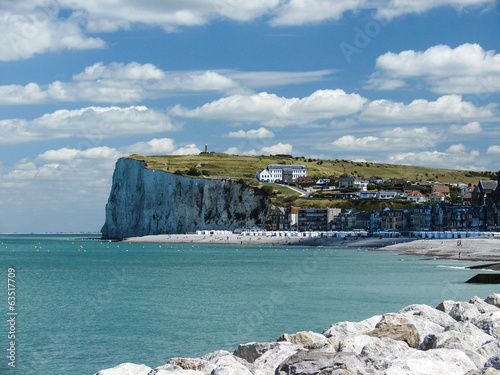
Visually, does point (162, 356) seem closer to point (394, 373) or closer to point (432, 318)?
point (432, 318)

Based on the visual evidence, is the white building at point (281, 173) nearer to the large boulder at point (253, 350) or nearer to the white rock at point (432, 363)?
the large boulder at point (253, 350)

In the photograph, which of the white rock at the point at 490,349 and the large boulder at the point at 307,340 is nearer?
the white rock at the point at 490,349

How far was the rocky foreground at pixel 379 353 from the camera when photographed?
1036 cm

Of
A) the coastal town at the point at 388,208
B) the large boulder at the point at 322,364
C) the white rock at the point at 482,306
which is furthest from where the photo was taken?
the coastal town at the point at 388,208

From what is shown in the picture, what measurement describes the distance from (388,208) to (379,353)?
128596 mm

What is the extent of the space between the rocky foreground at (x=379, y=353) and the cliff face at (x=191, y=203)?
125943mm

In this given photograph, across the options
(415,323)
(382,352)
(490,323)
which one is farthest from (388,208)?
(382,352)

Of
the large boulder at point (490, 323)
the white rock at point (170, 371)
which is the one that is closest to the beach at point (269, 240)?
the large boulder at point (490, 323)

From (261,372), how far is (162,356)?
8.27 m

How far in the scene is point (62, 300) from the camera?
113 ft

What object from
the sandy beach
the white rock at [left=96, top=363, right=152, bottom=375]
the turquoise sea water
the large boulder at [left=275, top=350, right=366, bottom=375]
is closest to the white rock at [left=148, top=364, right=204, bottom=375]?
the white rock at [left=96, top=363, right=152, bottom=375]

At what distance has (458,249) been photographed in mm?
73625

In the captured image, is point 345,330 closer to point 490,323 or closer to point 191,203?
point 490,323

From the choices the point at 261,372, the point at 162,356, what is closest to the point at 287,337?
the point at 261,372
